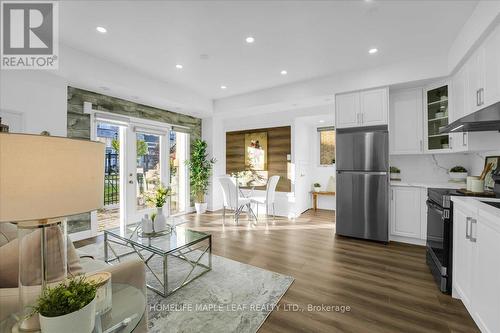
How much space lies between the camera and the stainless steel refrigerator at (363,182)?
348 centimetres

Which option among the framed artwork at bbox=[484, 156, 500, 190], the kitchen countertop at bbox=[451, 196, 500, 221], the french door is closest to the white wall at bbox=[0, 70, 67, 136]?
the french door

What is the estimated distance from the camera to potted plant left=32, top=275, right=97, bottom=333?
0.76m

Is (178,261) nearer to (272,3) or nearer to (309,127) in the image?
(272,3)

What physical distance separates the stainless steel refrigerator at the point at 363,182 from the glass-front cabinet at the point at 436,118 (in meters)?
0.64

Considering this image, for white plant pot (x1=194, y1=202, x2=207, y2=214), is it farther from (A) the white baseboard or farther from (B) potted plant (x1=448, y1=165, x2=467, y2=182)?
(B) potted plant (x1=448, y1=165, x2=467, y2=182)

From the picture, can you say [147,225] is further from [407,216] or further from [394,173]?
[394,173]

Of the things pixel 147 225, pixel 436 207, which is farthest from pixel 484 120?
pixel 147 225

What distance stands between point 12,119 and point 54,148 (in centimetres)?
330

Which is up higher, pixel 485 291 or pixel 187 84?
pixel 187 84

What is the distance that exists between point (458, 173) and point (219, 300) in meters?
3.70

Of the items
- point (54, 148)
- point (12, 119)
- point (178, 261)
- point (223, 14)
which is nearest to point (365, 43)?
point (223, 14)

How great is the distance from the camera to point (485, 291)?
1.52 m

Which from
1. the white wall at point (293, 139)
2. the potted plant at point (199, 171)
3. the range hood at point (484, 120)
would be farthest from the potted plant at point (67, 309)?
the potted plant at point (199, 171)

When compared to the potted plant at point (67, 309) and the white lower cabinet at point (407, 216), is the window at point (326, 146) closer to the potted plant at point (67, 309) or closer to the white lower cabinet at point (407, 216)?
the white lower cabinet at point (407, 216)
